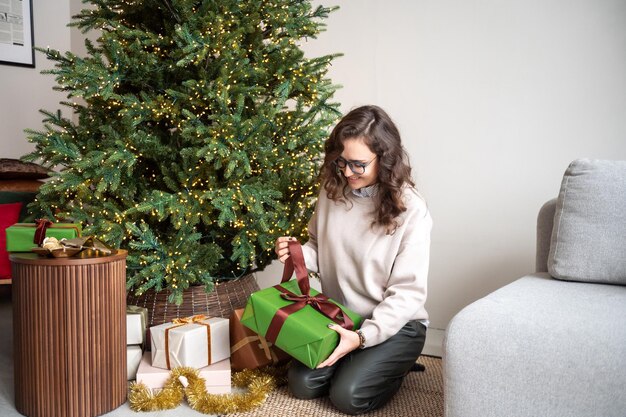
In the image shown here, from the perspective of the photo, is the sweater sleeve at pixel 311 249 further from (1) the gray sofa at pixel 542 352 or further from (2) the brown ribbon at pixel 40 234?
(2) the brown ribbon at pixel 40 234

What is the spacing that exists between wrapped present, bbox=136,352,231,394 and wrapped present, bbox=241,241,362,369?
0.83ft

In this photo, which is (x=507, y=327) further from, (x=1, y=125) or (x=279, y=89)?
(x=1, y=125)

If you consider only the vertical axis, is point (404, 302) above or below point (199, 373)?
above

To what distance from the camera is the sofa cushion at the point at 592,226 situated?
1639 millimetres

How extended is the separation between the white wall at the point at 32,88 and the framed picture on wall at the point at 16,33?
47mm

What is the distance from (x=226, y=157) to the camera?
2.03m

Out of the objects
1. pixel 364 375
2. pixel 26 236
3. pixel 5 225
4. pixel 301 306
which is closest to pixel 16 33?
pixel 5 225

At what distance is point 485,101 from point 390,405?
1.46 metres

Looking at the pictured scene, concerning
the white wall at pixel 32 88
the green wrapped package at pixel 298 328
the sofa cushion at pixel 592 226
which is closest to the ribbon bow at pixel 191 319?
the green wrapped package at pixel 298 328

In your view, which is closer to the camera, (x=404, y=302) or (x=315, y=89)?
(x=404, y=302)

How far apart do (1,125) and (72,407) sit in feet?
8.47

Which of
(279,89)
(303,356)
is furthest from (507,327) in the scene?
(279,89)

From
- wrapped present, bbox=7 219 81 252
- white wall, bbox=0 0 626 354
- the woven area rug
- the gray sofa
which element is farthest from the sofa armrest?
wrapped present, bbox=7 219 81 252

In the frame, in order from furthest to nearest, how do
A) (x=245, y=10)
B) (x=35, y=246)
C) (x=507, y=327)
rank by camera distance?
(x=245, y=10), (x=35, y=246), (x=507, y=327)
